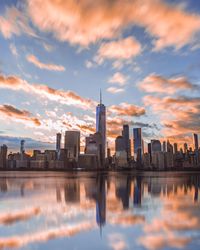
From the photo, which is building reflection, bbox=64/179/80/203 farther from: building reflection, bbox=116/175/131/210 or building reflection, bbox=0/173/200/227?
building reflection, bbox=116/175/131/210

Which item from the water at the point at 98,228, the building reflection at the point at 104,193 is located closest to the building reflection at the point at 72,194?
the building reflection at the point at 104,193

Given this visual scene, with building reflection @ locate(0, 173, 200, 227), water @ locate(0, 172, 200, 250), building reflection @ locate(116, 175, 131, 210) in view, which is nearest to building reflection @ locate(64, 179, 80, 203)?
building reflection @ locate(0, 173, 200, 227)

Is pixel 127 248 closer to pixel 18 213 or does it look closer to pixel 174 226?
pixel 174 226

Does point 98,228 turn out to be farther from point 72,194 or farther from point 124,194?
point 124,194

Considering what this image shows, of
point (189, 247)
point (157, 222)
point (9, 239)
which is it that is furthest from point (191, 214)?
point (9, 239)

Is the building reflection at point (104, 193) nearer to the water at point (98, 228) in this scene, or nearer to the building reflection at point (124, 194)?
the building reflection at point (124, 194)

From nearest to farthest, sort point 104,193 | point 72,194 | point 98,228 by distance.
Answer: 1. point 98,228
2. point 72,194
3. point 104,193

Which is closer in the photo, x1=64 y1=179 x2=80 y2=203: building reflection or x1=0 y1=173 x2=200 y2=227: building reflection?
x1=0 y1=173 x2=200 y2=227: building reflection

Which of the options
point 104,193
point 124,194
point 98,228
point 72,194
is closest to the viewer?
point 98,228

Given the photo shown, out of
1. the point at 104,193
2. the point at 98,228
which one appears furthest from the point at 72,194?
the point at 98,228

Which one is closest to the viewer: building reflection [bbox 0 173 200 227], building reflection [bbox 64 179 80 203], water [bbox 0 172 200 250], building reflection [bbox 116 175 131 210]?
water [bbox 0 172 200 250]

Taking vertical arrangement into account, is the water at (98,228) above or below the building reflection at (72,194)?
above

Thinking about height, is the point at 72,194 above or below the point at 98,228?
below

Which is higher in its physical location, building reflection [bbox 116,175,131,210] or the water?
the water
